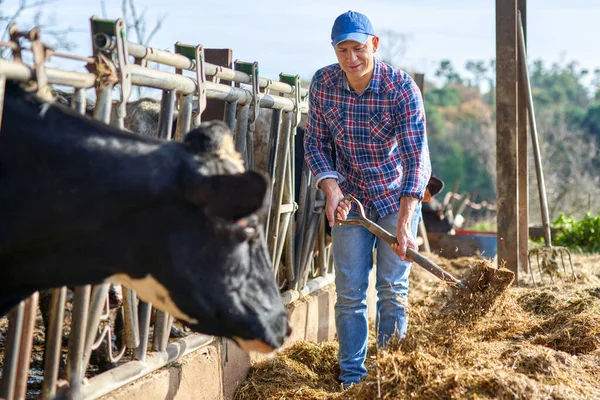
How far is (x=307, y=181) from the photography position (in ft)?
19.6

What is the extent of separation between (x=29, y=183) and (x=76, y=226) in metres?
0.18

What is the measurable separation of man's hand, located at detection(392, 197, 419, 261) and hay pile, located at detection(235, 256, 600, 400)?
37 cm

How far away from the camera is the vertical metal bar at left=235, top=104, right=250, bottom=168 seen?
181 inches

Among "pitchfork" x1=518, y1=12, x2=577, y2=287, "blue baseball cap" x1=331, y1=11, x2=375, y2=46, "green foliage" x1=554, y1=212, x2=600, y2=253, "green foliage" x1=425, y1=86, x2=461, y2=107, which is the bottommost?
"green foliage" x1=554, y1=212, x2=600, y2=253

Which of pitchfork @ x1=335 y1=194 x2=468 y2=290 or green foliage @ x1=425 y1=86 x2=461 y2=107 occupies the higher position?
green foliage @ x1=425 y1=86 x2=461 y2=107

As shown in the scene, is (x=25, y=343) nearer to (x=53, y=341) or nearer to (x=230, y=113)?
(x=53, y=341)

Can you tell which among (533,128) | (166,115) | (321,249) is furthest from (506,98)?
(166,115)

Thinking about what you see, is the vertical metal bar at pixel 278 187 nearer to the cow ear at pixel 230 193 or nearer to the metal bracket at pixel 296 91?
the metal bracket at pixel 296 91

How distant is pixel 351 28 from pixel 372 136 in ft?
2.07

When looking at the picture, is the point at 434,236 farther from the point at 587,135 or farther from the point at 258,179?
the point at 587,135

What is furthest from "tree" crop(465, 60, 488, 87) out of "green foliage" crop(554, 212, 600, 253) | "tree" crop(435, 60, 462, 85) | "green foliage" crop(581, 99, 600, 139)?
"green foliage" crop(554, 212, 600, 253)

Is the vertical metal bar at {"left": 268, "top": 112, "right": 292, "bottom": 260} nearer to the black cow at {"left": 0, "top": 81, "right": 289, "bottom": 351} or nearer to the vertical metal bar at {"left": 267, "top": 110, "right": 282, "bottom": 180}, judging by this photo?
the vertical metal bar at {"left": 267, "top": 110, "right": 282, "bottom": 180}

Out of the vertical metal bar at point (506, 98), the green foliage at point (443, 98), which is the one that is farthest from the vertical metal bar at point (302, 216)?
the green foliage at point (443, 98)

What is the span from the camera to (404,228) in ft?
14.3
